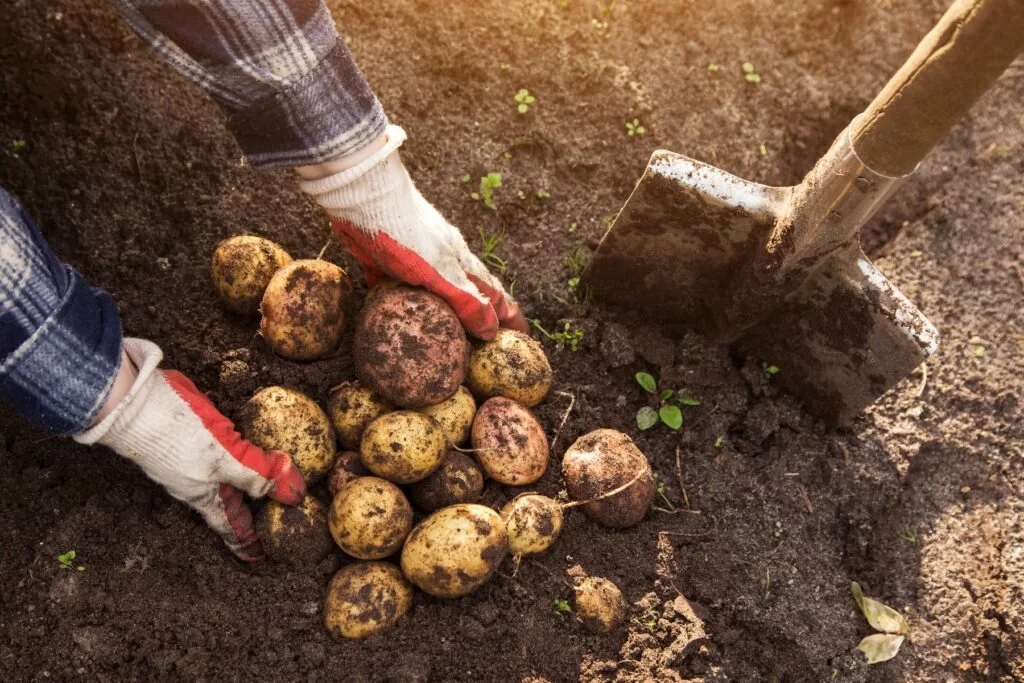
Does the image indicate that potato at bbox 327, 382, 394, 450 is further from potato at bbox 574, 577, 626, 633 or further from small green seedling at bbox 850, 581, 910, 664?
small green seedling at bbox 850, 581, 910, 664

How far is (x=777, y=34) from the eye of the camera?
402 cm

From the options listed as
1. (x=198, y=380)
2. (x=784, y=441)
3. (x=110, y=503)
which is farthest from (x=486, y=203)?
(x=110, y=503)

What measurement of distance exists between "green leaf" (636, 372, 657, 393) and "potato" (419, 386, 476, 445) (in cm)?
76

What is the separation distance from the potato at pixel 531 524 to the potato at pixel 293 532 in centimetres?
63

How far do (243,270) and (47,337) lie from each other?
86 cm

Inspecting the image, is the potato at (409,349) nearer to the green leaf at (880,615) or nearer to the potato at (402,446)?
the potato at (402,446)

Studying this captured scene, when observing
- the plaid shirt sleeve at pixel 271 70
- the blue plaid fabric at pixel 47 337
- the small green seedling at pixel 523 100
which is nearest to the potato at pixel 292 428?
the blue plaid fabric at pixel 47 337

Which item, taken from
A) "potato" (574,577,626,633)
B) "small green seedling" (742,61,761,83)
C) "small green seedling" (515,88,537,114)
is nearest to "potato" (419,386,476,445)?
"potato" (574,577,626,633)

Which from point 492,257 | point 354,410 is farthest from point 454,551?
point 492,257

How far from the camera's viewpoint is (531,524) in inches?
103

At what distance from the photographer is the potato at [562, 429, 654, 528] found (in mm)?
2746

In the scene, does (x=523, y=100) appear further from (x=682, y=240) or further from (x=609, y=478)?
(x=609, y=478)

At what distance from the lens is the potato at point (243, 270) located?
2.83 metres

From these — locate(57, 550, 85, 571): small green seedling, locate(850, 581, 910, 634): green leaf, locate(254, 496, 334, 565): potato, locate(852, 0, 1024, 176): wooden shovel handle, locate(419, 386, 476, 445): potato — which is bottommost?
locate(57, 550, 85, 571): small green seedling
